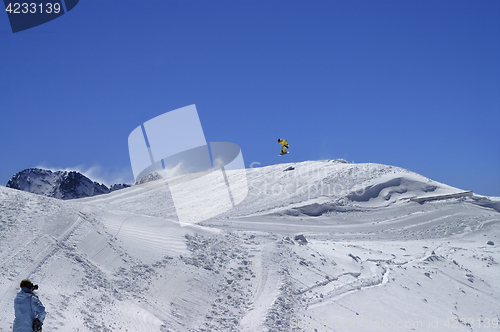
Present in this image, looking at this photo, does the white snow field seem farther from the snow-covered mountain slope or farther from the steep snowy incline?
the snow-covered mountain slope

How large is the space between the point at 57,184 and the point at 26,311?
74237mm

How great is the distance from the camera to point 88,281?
8055 mm

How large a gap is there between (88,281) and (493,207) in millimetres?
25357

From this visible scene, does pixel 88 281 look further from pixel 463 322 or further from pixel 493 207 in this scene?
pixel 493 207

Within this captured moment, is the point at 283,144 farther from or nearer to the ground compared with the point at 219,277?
farther from the ground

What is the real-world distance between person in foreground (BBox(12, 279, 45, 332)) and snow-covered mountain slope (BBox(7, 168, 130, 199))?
64.7 metres

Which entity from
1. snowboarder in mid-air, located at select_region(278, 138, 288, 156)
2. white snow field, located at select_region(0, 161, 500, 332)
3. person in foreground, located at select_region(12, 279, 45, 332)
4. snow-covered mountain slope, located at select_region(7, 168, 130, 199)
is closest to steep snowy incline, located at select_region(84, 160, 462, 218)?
snowboarder in mid-air, located at select_region(278, 138, 288, 156)

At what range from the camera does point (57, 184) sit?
70.5m

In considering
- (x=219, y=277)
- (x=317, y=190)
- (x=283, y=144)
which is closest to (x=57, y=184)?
(x=283, y=144)

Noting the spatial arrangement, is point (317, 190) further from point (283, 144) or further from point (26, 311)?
point (26, 311)

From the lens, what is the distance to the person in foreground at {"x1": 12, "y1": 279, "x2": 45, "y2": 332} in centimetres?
470

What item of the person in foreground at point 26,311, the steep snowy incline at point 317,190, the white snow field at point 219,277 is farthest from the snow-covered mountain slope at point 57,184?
the person in foreground at point 26,311

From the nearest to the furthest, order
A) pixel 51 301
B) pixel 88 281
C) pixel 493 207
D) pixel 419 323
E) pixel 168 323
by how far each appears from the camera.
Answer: pixel 51 301 < pixel 168 323 < pixel 88 281 < pixel 419 323 < pixel 493 207

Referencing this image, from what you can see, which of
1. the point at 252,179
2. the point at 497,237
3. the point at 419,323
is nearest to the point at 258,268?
the point at 419,323
